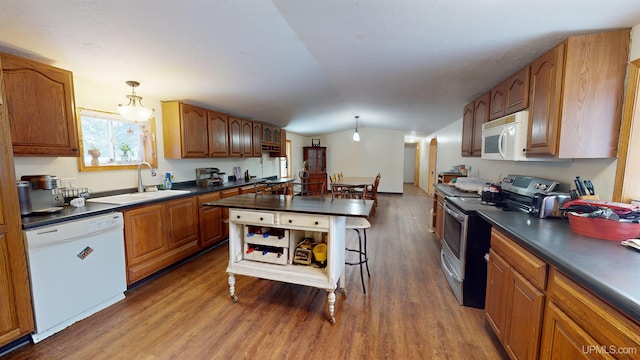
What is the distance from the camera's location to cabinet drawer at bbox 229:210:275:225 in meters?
2.07

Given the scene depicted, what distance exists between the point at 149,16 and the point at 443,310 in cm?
312

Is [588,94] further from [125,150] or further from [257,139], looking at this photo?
[257,139]

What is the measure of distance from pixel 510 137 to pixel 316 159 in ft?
21.8

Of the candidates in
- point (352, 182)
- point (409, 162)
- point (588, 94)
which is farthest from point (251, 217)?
point (409, 162)

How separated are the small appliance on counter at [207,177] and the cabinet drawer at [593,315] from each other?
3.95 meters

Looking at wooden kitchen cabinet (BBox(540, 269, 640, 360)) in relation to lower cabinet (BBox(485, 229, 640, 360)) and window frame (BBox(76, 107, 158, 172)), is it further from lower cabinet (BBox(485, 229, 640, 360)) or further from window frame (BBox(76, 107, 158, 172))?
window frame (BBox(76, 107, 158, 172))

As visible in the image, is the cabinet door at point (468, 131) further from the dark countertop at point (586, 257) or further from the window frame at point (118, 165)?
the window frame at point (118, 165)

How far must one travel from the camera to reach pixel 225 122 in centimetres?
409

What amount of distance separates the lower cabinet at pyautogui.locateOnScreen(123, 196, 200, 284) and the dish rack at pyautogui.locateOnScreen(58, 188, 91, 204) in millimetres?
514

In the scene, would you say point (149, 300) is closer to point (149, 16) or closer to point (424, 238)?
point (149, 16)

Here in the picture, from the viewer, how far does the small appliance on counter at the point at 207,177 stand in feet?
12.4

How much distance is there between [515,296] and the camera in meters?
1.40

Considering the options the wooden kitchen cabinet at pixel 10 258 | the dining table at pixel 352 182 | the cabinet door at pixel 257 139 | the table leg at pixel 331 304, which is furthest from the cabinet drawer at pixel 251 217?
the cabinet door at pixel 257 139

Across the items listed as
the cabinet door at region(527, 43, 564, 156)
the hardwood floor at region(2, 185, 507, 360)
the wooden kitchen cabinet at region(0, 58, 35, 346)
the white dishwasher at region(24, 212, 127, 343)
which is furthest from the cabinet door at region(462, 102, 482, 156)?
the wooden kitchen cabinet at region(0, 58, 35, 346)
